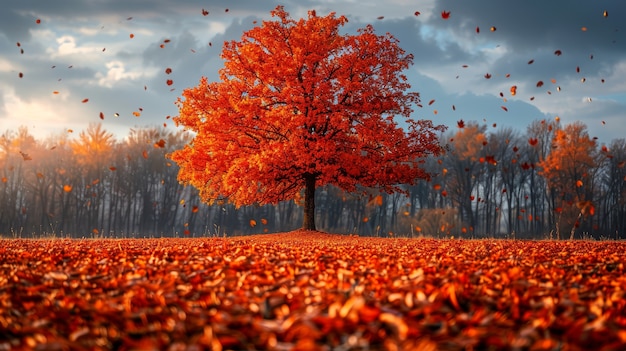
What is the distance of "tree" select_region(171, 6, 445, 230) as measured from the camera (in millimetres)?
18875

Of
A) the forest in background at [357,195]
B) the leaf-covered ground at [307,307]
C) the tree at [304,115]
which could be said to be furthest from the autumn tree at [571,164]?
the leaf-covered ground at [307,307]

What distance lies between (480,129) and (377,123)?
→ 28.6 metres

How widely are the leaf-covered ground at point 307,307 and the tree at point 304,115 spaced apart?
1219 cm

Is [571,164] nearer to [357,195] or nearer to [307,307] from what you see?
[357,195]

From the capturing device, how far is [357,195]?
42656 mm

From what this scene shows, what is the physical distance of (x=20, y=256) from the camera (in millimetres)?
8273

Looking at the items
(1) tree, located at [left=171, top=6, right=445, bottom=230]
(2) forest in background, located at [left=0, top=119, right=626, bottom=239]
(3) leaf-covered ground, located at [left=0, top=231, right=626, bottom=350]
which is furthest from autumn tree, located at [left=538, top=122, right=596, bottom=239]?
(3) leaf-covered ground, located at [left=0, top=231, right=626, bottom=350]

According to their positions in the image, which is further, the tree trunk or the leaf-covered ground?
the tree trunk

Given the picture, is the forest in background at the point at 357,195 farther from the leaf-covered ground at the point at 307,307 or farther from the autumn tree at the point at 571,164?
the leaf-covered ground at the point at 307,307

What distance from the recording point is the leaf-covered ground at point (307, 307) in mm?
3561

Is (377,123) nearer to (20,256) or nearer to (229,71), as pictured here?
(229,71)

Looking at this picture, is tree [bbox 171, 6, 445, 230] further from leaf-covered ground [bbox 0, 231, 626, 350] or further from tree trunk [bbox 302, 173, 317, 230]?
leaf-covered ground [bbox 0, 231, 626, 350]

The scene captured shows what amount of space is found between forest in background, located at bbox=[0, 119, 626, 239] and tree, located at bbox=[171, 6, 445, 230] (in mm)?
19069

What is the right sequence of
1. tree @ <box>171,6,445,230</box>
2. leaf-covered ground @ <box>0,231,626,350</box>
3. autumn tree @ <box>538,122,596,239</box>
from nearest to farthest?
leaf-covered ground @ <box>0,231,626,350</box>
tree @ <box>171,6,445,230</box>
autumn tree @ <box>538,122,596,239</box>
